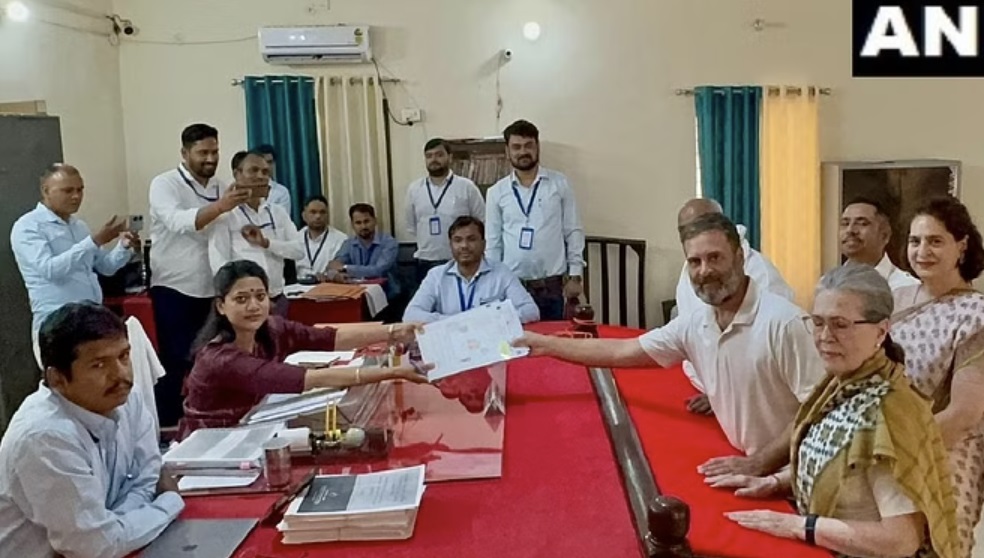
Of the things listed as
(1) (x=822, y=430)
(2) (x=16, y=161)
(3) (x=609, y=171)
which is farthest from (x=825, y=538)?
(3) (x=609, y=171)

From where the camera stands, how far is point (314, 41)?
5.91 m

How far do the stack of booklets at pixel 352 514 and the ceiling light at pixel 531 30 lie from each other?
4.68 meters

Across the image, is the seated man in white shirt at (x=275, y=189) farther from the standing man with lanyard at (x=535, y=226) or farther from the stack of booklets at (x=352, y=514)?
the stack of booklets at (x=352, y=514)

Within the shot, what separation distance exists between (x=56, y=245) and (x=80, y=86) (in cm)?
186

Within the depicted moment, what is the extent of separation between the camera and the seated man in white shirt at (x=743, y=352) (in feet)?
6.66

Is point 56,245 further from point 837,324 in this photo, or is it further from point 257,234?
point 837,324

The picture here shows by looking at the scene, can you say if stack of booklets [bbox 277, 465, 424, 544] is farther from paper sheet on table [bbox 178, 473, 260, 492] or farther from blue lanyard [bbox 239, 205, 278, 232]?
blue lanyard [bbox 239, 205, 278, 232]

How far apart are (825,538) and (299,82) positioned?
509 cm

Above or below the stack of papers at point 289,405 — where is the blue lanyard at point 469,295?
above

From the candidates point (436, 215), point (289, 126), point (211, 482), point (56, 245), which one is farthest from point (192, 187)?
point (211, 482)

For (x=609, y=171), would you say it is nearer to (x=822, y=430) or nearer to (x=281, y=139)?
(x=281, y=139)

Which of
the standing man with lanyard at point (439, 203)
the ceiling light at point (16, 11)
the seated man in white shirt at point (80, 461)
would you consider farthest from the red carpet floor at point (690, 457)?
the ceiling light at point (16, 11)

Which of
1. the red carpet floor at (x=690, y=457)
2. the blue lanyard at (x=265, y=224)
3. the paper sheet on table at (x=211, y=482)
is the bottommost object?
the red carpet floor at (x=690, y=457)

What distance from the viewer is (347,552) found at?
5.51 ft
